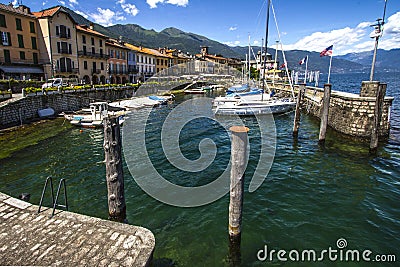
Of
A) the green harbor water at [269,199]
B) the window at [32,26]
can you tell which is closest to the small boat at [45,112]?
the green harbor water at [269,199]

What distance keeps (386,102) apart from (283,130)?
7621mm

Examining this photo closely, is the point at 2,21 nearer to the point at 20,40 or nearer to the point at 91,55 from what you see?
the point at 20,40

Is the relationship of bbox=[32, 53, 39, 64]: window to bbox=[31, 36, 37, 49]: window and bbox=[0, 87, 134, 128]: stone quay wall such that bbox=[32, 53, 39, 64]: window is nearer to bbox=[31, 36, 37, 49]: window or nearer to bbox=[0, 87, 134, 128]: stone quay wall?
bbox=[31, 36, 37, 49]: window

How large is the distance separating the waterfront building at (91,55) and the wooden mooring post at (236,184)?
4258 centimetres

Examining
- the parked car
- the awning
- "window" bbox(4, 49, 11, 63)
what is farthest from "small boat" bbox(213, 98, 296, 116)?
"window" bbox(4, 49, 11, 63)

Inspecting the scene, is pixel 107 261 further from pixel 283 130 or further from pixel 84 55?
pixel 84 55

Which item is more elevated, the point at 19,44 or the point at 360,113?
the point at 19,44

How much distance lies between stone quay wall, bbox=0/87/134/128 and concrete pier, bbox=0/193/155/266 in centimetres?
1959

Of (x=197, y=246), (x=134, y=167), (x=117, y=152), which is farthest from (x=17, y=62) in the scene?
(x=197, y=246)

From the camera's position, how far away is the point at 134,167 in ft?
40.8

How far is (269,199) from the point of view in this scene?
9.20 meters

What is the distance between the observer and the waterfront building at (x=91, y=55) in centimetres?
4256

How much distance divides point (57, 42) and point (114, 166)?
40673mm

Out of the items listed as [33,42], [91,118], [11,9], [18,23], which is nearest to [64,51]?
[33,42]
